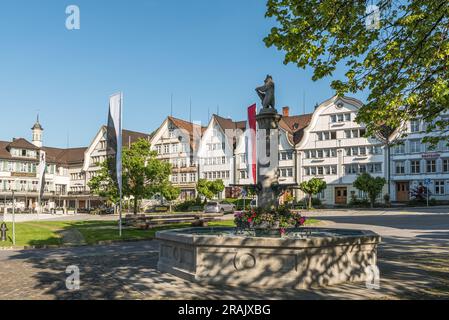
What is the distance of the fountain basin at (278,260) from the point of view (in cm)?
900

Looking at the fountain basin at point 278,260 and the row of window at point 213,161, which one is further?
the row of window at point 213,161

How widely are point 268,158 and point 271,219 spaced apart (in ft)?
5.69

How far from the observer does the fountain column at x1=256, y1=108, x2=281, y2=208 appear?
11.6 meters

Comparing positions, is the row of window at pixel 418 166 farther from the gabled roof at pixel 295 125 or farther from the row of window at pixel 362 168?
the gabled roof at pixel 295 125

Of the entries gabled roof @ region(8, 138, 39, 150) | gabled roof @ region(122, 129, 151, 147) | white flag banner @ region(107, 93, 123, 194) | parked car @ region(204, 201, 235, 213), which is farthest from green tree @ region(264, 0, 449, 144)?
gabled roof @ region(8, 138, 39, 150)

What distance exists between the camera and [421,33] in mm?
10594

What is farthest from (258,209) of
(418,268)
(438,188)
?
(438,188)

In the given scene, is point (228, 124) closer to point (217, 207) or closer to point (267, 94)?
point (217, 207)

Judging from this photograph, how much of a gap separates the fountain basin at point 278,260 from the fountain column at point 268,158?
7.71ft

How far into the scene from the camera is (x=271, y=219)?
1101cm

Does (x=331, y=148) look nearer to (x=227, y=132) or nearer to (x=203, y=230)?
(x=227, y=132)

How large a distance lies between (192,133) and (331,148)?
24.6 m

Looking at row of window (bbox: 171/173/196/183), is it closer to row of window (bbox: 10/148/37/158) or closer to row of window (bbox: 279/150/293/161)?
row of window (bbox: 279/150/293/161)

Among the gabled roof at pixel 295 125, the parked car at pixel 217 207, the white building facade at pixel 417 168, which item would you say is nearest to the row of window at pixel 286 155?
the gabled roof at pixel 295 125
